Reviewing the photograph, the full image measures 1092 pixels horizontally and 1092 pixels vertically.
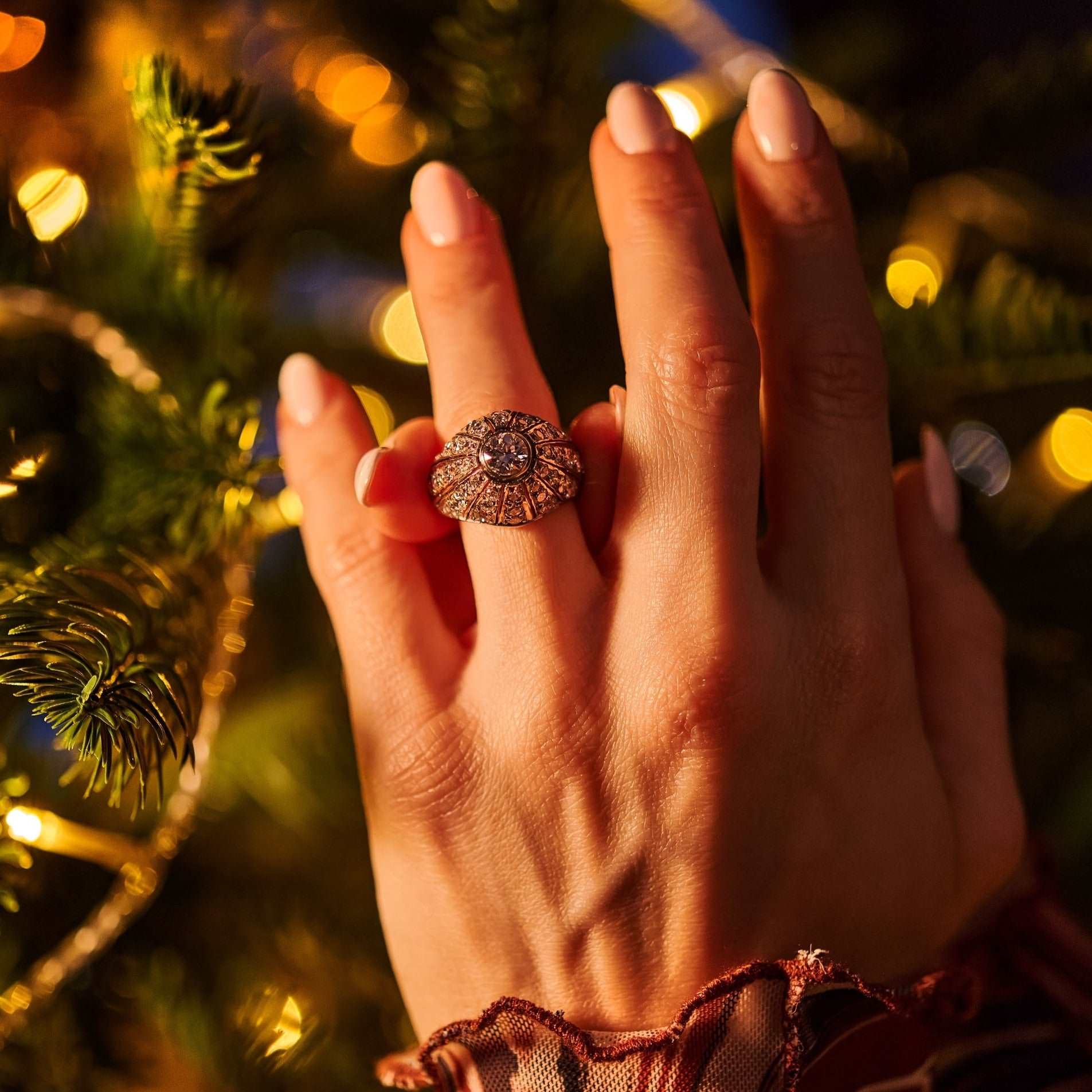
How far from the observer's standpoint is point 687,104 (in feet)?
2.53

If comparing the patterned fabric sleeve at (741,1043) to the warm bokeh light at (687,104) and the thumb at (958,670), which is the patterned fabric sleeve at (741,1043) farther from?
the warm bokeh light at (687,104)

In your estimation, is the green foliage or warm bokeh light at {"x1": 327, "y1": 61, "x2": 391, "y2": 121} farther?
warm bokeh light at {"x1": 327, "y1": 61, "x2": 391, "y2": 121}

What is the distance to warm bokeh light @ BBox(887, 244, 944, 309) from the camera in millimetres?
774

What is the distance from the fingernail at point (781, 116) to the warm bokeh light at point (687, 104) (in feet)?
0.60

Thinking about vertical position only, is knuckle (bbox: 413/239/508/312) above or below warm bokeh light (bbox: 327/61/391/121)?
below

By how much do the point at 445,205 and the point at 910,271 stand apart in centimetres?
46

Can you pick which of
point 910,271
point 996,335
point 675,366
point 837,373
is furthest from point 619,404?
point 910,271

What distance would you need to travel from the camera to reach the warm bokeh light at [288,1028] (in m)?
0.62

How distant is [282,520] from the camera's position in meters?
0.69

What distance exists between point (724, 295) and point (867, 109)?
0.31 m

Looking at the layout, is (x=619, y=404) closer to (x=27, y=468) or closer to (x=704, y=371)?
(x=704, y=371)

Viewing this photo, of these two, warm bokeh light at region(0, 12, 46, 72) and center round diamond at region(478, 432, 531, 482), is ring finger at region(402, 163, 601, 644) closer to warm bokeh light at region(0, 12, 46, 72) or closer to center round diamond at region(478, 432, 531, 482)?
center round diamond at region(478, 432, 531, 482)

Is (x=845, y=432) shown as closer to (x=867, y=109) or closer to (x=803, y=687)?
(x=803, y=687)

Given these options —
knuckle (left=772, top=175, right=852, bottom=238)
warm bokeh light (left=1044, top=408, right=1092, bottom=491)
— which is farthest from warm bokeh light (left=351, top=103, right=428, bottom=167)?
warm bokeh light (left=1044, top=408, right=1092, bottom=491)
